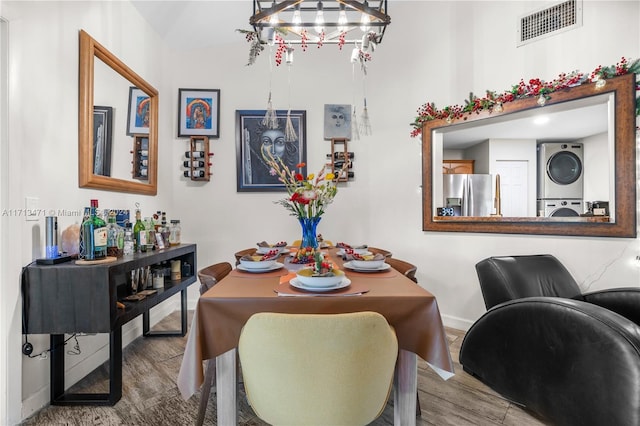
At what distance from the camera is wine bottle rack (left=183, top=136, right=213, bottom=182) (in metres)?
3.37

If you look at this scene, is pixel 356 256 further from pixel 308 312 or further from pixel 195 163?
pixel 195 163

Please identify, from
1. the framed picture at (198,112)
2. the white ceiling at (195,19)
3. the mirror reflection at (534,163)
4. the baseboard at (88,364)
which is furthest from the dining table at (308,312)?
the white ceiling at (195,19)

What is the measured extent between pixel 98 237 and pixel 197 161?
177 centimetres

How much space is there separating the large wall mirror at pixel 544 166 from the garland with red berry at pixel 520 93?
46 mm

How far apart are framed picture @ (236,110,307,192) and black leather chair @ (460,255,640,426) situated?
2.31 m

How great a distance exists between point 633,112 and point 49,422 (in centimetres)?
418

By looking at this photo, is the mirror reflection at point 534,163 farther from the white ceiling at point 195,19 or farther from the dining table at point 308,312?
the white ceiling at point 195,19

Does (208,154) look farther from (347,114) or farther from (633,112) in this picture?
(633,112)

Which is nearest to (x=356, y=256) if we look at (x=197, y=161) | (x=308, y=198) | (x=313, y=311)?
(x=308, y=198)

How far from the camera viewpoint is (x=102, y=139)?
224cm

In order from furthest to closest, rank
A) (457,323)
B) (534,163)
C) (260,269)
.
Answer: (534,163), (457,323), (260,269)

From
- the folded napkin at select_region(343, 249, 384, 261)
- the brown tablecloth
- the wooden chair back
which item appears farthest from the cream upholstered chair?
the folded napkin at select_region(343, 249, 384, 261)

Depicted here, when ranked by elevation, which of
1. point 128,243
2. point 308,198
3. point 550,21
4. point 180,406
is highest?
point 550,21

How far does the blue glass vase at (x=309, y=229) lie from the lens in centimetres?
190
